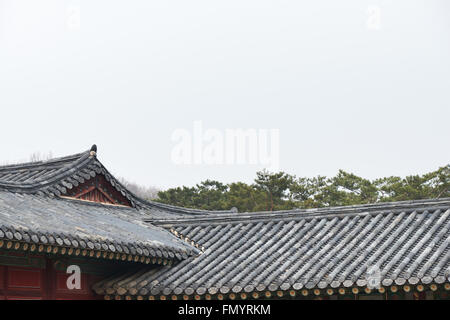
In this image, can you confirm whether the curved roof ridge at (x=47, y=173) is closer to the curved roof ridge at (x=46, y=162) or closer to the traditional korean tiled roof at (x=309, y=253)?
the curved roof ridge at (x=46, y=162)

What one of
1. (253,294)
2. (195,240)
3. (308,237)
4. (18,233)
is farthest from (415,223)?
→ (18,233)

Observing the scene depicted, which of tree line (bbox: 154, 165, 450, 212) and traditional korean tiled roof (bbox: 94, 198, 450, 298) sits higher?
tree line (bbox: 154, 165, 450, 212)

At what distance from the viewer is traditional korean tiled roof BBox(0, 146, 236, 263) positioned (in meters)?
10.4

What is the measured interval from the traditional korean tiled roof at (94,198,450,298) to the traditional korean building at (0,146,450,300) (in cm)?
2

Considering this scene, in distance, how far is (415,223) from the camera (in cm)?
1255

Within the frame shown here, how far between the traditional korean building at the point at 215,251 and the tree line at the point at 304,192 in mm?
21730

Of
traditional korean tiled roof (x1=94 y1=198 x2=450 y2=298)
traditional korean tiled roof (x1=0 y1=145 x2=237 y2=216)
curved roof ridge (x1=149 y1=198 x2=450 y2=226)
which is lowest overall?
traditional korean tiled roof (x1=94 y1=198 x2=450 y2=298)

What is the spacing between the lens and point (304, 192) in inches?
1519

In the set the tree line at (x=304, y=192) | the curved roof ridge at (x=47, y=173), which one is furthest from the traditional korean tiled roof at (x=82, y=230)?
the tree line at (x=304, y=192)

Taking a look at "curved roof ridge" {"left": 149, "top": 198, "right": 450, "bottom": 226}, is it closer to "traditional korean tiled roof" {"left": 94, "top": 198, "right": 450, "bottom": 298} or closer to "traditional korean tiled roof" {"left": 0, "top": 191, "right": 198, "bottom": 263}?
"traditional korean tiled roof" {"left": 94, "top": 198, "right": 450, "bottom": 298}

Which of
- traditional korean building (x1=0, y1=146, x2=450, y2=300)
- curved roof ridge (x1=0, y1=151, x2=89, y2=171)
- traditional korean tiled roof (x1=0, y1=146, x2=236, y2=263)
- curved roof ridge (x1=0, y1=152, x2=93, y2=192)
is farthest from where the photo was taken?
curved roof ridge (x1=0, y1=151, x2=89, y2=171)

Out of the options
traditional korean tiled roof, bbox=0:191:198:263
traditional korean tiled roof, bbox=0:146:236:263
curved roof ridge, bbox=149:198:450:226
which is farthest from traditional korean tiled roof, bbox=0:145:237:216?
curved roof ridge, bbox=149:198:450:226
